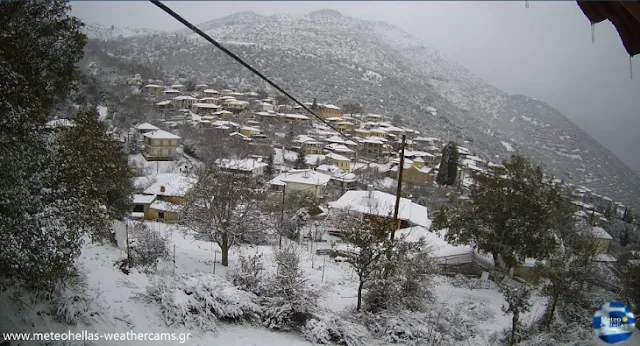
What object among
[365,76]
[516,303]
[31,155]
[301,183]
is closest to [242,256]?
[31,155]

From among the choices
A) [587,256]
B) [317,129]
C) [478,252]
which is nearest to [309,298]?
[587,256]

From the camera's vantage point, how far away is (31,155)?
4699 millimetres

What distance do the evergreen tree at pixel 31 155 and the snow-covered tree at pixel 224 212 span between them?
6.23 metres

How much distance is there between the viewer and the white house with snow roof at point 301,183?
2439 centimetres

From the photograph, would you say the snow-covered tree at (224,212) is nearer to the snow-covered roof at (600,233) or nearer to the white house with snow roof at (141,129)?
the snow-covered roof at (600,233)

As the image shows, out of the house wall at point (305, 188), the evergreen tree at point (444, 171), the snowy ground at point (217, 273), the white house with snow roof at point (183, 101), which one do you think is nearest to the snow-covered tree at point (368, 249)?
the snowy ground at point (217, 273)

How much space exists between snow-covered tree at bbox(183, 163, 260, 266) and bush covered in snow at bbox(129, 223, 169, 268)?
1683mm

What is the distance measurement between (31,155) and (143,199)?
15.3m

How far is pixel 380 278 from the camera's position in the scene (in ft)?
29.2

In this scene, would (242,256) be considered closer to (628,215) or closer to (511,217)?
(628,215)

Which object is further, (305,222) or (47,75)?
(305,222)

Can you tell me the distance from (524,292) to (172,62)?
3193 inches

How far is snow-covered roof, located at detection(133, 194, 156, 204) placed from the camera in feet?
60.8

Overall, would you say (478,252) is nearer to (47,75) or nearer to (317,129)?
(47,75)
